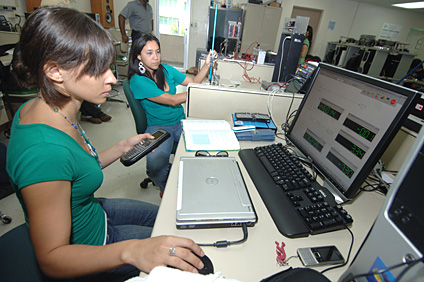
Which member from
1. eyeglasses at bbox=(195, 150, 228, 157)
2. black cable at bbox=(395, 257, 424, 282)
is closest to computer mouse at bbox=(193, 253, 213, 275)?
black cable at bbox=(395, 257, 424, 282)

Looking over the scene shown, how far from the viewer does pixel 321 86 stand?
2.84ft

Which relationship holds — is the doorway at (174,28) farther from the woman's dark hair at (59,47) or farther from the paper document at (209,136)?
the woman's dark hair at (59,47)

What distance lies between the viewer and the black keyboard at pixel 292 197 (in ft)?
1.96

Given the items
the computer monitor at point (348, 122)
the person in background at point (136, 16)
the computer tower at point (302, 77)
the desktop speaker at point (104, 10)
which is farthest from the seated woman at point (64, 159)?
the desktop speaker at point (104, 10)

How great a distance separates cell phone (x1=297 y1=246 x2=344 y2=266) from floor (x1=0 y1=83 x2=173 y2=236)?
4.55 ft

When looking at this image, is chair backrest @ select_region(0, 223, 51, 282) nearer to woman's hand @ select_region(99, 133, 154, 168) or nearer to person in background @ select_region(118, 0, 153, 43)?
woman's hand @ select_region(99, 133, 154, 168)

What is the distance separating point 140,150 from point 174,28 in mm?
6594

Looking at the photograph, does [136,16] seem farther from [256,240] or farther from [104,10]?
[256,240]

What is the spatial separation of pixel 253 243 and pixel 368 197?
1.80ft

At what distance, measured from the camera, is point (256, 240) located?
568 mm

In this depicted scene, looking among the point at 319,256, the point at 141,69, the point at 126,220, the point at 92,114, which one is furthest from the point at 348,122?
the point at 92,114

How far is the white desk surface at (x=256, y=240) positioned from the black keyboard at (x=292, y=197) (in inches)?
1.0

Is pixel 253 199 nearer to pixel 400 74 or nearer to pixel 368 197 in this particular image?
pixel 368 197

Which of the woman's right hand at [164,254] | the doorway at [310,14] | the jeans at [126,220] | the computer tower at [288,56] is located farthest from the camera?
the doorway at [310,14]
